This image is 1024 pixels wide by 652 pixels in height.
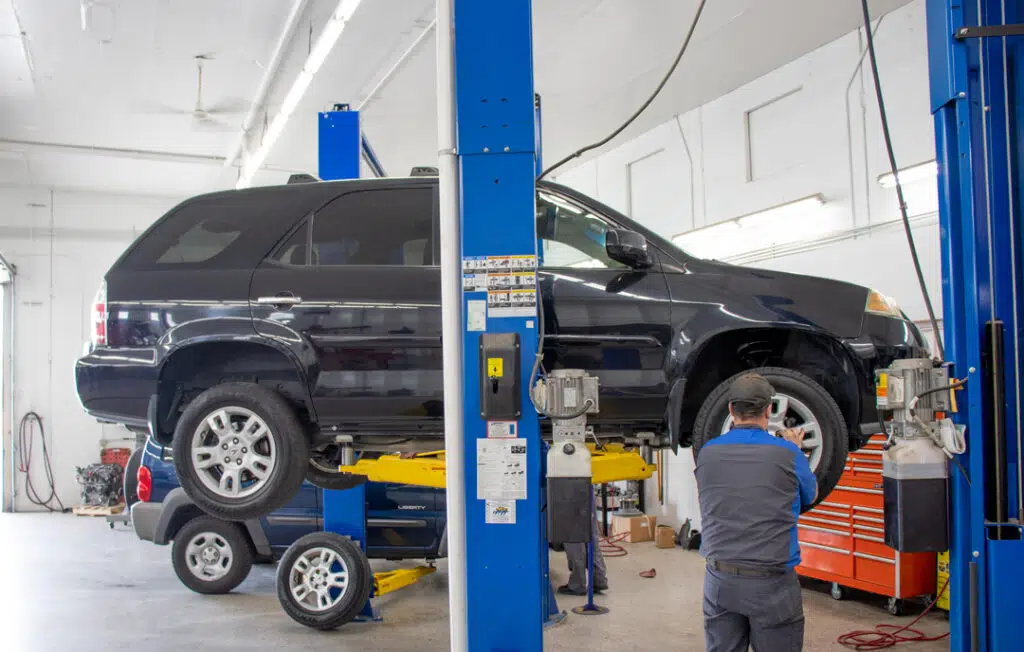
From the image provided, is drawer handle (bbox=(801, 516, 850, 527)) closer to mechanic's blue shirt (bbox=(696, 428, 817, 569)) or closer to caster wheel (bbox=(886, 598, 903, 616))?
caster wheel (bbox=(886, 598, 903, 616))

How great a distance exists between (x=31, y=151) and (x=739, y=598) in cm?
1234

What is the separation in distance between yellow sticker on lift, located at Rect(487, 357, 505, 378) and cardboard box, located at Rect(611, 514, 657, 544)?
7900 mm

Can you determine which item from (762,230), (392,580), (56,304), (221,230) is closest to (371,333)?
(221,230)

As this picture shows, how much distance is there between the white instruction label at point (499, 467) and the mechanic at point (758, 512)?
868 mm

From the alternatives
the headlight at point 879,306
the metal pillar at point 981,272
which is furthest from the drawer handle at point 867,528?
the metal pillar at point 981,272

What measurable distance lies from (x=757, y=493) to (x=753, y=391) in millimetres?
422

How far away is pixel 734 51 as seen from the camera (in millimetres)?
8297

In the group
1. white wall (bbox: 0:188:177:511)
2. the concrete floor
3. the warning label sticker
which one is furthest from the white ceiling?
the concrete floor

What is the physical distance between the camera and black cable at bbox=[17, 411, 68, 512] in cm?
1338

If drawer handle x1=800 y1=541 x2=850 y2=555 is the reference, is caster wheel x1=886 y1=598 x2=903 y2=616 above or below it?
below

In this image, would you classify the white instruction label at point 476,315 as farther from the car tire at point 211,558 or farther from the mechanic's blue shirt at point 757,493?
the car tire at point 211,558

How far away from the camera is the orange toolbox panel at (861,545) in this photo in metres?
6.56

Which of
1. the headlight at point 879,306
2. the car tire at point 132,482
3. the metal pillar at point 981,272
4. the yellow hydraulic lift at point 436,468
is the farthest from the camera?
the car tire at point 132,482

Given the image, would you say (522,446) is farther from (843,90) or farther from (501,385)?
(843,90)
